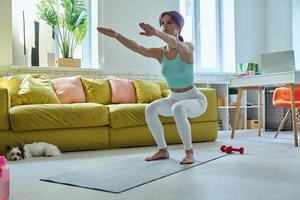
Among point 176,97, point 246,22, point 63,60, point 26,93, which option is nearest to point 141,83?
point 63,60

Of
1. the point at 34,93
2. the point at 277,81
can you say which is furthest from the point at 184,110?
the point at 34,93

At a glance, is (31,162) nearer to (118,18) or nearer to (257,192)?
(257,192)

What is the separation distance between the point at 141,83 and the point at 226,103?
164 cm

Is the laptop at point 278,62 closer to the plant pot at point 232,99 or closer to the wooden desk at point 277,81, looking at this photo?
the wooden desk at point 277,81

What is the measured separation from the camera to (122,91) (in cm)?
430

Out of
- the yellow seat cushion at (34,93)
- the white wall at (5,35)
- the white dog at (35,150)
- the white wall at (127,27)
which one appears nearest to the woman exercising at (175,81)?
the white dog at (35,150)

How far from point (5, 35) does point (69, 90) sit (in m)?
0.97

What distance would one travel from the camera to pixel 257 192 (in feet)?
5.89

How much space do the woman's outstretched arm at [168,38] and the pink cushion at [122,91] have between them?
164 cm

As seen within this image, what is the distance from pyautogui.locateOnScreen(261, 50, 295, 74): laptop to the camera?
150 inches

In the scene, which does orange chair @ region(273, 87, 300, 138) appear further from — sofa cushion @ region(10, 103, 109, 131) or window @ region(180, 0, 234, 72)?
sofa cushion @ region(10, 103, 109, 131)

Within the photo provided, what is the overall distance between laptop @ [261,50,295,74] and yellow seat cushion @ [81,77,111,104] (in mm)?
1668

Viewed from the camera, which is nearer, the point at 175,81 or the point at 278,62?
the point at 175,81

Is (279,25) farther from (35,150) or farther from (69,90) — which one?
(35,150)
